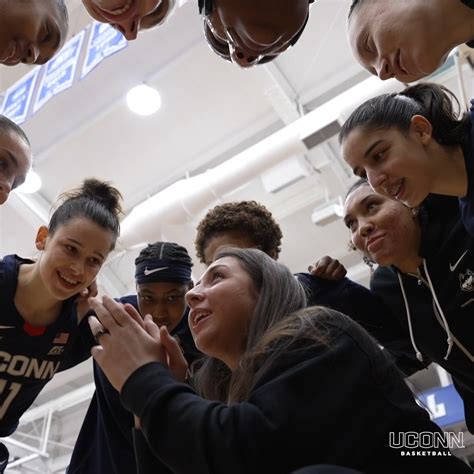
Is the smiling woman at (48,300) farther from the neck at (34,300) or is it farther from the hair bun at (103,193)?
the hair bun at (103,193)

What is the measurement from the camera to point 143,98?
4.83 metres

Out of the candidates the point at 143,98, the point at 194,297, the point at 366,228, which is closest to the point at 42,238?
the point at 194,297

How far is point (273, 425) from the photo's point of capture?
967 mm

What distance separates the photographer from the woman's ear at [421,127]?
1.62 m

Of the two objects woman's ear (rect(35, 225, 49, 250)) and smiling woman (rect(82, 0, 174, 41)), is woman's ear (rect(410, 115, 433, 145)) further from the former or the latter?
woman's ear (rect(35, 225, 49, 250))

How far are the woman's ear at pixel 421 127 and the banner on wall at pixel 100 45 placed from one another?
7.76 ft

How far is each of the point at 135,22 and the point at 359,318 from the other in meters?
1.21

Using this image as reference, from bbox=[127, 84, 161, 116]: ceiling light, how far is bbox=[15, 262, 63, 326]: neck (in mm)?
3029

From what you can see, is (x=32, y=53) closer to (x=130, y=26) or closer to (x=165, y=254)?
(x=130, y=26)

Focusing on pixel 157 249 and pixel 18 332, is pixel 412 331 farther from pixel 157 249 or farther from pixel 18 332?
pixel 18 332

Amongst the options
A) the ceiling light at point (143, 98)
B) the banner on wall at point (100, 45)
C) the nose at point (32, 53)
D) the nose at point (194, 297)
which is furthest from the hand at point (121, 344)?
the ceiling light at point (143, 98)

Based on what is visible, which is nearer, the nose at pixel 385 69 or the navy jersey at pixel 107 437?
the nose at pixel 385 69

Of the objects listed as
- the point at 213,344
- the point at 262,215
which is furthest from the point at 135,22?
the point at 262,215

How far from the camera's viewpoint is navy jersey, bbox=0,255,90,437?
6.42 feet
